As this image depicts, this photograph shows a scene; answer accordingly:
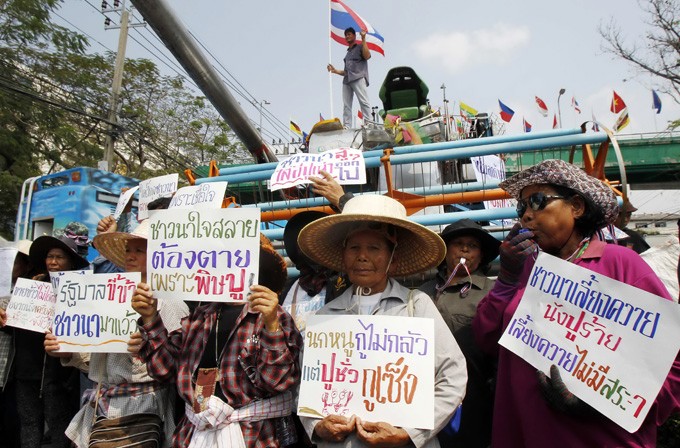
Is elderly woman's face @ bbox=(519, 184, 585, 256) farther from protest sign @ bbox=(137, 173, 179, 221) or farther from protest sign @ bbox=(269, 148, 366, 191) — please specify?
protest sign @ bbox=(137, 173, 179, 221)

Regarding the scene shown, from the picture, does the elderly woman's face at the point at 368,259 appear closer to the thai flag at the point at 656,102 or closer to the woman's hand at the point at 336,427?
the woman's hand at the point at 336,427

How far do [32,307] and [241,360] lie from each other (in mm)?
1920

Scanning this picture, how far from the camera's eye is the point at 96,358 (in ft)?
8.72

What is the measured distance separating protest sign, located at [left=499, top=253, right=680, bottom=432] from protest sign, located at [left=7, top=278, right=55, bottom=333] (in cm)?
286

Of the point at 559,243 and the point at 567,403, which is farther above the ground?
the point at 559,243

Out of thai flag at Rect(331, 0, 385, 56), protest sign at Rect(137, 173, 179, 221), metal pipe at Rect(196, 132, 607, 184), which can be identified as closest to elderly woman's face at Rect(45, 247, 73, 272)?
protest sign at Rect(137, 173, 179, 221)

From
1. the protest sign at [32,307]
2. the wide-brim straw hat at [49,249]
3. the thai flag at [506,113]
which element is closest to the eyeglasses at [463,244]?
the protest sign at [32,307]

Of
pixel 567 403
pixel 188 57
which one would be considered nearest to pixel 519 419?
pixel 567 403

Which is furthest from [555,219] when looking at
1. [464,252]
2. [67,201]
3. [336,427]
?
[67,201]

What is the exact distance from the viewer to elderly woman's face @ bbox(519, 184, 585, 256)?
192 centimetres

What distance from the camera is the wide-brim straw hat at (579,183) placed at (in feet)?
6.18

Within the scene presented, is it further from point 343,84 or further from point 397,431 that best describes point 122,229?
point 343,84

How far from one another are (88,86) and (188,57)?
1253cm

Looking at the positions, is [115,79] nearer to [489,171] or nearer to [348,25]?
[348,25]
